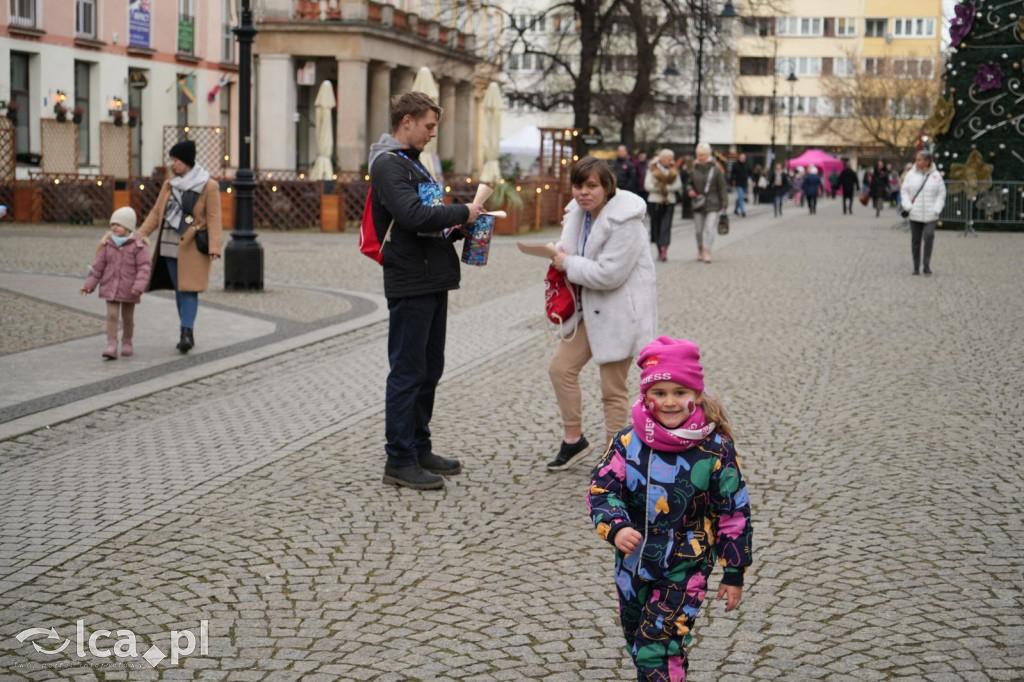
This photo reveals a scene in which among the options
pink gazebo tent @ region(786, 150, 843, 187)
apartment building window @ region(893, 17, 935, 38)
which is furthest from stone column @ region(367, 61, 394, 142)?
apartment building window @ region(893, 17, 935, 38)

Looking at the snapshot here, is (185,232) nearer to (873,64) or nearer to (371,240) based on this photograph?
(371,240)

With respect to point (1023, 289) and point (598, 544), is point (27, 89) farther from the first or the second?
point (598, 544)

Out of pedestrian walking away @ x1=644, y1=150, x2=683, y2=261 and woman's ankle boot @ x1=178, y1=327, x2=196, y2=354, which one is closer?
woman's ankle boot @ x1=178, y1=327, x2=196, y2=354

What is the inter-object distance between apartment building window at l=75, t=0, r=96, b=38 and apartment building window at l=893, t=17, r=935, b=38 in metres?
79.2

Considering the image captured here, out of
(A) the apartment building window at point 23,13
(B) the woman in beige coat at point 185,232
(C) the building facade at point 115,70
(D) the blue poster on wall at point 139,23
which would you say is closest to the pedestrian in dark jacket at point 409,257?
(B) the woman in beige coat at point 185,232

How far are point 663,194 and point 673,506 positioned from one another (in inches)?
741

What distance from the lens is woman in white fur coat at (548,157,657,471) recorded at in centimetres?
690

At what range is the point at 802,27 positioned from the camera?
346 feet

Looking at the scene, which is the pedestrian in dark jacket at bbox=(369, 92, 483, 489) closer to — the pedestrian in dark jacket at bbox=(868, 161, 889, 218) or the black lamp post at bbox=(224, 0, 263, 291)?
the black lamp post at bbox=(224, 0, 263, 291)

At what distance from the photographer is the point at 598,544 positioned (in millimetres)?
5961

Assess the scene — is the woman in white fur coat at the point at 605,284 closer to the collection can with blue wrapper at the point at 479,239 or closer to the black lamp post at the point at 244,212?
the collection can with blue wrapper at the point at 479,239

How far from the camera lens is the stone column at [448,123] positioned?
184 ft

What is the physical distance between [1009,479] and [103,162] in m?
29.5

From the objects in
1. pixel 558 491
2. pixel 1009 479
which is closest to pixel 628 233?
pixel 558 491
